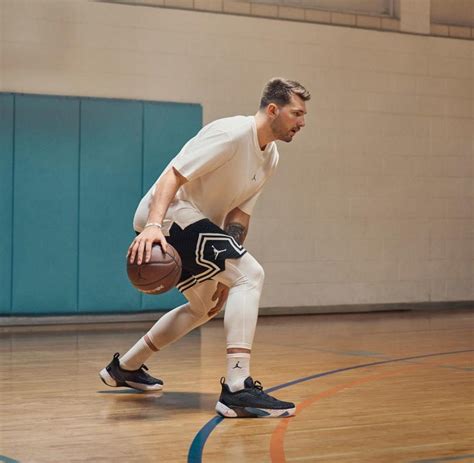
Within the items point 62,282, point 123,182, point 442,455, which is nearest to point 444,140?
point 123,182

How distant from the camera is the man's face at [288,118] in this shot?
410cm

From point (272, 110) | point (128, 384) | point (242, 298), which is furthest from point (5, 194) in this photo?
point (242, 298)

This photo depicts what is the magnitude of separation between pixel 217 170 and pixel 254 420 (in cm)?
110

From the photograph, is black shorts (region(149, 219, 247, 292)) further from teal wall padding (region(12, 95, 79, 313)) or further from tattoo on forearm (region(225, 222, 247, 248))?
teal wall padding (region(12, 95, 79, 313))

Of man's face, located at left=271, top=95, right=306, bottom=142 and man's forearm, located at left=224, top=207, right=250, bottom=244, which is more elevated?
man's face, located at left=271, top=95, right=306, bottom=142

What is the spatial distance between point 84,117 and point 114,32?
35.7 inches

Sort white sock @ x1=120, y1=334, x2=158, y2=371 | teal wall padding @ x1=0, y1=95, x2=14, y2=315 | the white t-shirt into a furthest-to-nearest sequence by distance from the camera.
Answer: teal wall padding @ x1=0, y1=95, x2=14, y2=315 → white sock @ x1=120, y1=334, x2=158, y2=371 → the white t-shirt

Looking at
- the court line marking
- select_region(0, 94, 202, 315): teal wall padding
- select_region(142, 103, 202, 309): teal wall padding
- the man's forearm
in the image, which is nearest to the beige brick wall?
select_region(142, 103, 202, 309): teal wall padding

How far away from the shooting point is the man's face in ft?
13.5

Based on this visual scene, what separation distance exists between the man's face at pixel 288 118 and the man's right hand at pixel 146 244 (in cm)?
73

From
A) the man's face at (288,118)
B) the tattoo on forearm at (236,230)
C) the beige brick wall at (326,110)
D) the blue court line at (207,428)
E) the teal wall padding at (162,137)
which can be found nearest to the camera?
the blue court line at (207,428)

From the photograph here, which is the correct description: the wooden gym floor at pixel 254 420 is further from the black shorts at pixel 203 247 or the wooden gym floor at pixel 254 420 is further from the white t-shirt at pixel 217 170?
the white t-shirt at pixel 217 170

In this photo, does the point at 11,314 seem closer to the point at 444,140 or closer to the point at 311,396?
the point at 311,396

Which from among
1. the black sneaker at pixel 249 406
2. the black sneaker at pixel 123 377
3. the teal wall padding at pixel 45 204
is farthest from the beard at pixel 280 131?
the teal wall padding at pixel 45 204
